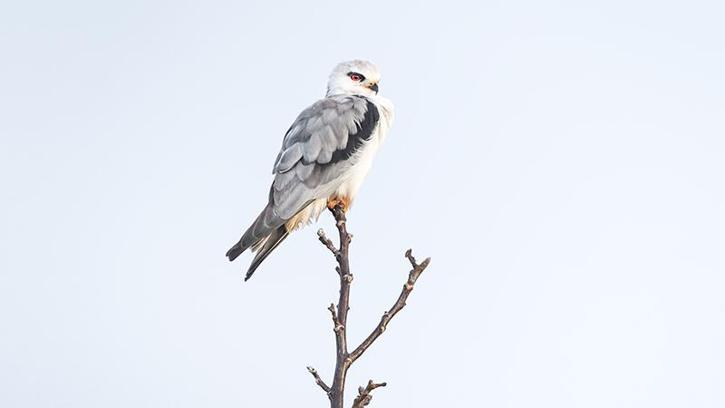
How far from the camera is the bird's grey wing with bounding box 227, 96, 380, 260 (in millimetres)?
6320

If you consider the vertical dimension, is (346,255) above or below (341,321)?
above

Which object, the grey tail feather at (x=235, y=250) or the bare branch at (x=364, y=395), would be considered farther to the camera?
the grey tail feather at (x=235, y=250)

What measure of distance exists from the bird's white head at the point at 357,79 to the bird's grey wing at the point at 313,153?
0.72m

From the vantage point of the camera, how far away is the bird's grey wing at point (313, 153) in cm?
632

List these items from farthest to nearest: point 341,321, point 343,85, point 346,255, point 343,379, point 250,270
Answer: point 343,85 → point 250,270 → point 346,255 → point 341,321 → point 343,379

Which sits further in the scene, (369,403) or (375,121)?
(375,121)

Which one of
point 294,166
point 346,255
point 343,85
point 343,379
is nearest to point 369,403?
point 343,379

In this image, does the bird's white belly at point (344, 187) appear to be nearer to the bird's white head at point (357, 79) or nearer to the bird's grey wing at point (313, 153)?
the bird's grey wing at point (313, 153)

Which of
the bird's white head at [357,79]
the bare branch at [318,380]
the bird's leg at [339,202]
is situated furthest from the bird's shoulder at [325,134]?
the bare branch at [318,380]

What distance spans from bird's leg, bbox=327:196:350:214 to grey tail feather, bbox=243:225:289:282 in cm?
42

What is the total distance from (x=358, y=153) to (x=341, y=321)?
10.0 feet

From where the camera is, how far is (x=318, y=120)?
657cm

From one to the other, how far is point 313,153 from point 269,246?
76 centimetres

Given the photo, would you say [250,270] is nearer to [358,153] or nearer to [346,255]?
[358,153]
